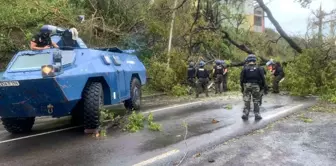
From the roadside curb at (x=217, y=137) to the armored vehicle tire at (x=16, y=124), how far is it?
3948 millimetres

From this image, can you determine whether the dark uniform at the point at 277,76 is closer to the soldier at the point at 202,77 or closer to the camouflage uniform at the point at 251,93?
the soldier at the point at 202,77

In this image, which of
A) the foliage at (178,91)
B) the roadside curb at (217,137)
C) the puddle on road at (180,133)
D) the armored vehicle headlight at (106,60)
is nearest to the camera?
the roadside curb at (217,137)

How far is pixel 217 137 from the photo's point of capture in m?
7.69

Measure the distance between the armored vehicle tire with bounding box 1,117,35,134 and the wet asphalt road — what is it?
19 cm

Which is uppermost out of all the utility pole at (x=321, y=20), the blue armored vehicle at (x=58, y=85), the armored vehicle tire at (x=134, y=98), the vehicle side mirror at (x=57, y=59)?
the utility pole at (x=321, y=20)

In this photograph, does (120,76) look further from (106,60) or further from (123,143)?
(123,143)

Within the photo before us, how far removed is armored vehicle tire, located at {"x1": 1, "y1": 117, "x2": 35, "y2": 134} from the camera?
29.5 feet

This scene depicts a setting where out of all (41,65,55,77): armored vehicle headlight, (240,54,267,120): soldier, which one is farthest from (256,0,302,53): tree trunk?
(41,65,55,77): armored vehicle headlight

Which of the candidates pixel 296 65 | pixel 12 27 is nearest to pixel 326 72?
pixel 296 65

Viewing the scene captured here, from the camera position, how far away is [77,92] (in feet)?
26.2

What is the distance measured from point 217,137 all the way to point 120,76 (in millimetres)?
3496

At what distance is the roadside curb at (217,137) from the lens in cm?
635

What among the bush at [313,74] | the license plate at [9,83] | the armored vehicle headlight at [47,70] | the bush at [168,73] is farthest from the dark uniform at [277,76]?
the license plate at [9,83]

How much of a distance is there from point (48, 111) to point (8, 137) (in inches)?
53.0
